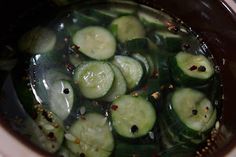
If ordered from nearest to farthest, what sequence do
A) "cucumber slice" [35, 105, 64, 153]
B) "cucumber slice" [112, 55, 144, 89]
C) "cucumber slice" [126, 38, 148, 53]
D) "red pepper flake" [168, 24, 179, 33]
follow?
"cucumber slice" [35, 105, 64, 153] < "cucumber slice" [112, 55, 144, 89] < "cucumber slice" [126, 38, 148, 53] < "red pepper flake" [168, 24, 179, 33]

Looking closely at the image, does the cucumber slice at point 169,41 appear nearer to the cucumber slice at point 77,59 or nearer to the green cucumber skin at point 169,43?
the green cucumber skin at point 169,43

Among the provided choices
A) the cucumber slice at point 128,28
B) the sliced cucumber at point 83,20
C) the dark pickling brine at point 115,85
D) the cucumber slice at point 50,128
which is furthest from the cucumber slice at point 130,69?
the cucumber slice at point 50,128

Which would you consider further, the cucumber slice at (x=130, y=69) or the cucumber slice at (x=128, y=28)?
the cucumber slice at (x=128, y=28)

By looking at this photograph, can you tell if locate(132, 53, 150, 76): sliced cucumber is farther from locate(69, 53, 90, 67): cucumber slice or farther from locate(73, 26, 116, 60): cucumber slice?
locate(69, 53, 90, 67): cucumber slice

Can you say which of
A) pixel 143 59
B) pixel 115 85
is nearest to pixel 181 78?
pixel 143 59

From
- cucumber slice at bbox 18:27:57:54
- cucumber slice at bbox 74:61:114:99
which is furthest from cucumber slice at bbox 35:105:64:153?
cucumber slice at bbox 18:27:57:54

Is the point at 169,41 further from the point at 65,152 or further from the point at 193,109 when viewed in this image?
the point at 65,152

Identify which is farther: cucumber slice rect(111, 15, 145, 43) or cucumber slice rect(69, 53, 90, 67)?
cucumber slice rect(111, 15, 145, 43)
